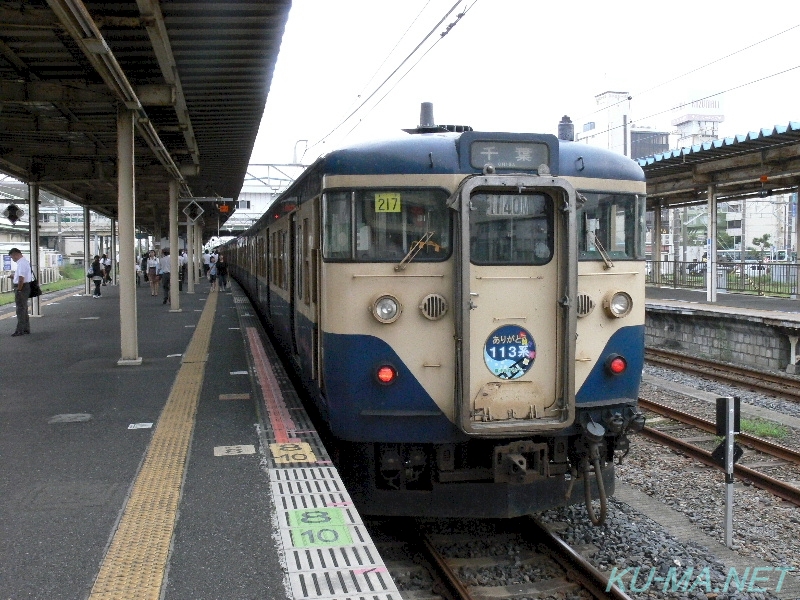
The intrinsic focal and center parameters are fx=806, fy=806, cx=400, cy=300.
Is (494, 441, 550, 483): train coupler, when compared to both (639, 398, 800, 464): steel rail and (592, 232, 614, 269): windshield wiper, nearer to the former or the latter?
(592, 232, 614, 269): windshield wiper

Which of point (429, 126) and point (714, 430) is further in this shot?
point (714, 430)

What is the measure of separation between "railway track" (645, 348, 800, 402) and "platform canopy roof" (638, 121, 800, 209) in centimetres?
461

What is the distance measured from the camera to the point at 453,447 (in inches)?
215

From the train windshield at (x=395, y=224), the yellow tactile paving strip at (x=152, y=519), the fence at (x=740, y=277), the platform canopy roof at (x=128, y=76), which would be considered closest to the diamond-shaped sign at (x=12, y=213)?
the platform canopy roof at (x=128, y=76)

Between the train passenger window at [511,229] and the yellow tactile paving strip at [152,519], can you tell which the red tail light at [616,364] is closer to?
the train passenger window at [511,229]

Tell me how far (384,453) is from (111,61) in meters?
5.44

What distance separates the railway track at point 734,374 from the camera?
39.9 ft

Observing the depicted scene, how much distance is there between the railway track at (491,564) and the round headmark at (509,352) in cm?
127

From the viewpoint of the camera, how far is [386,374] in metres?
5.34

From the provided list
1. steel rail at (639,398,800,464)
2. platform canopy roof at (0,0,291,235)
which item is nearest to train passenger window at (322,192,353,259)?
platform canopy roof at (0,0,291,235)

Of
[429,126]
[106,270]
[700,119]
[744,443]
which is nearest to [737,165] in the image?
[744,443]

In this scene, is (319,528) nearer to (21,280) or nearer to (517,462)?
(517,462)

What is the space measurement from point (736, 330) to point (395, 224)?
12.9m

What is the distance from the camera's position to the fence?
21266mm
